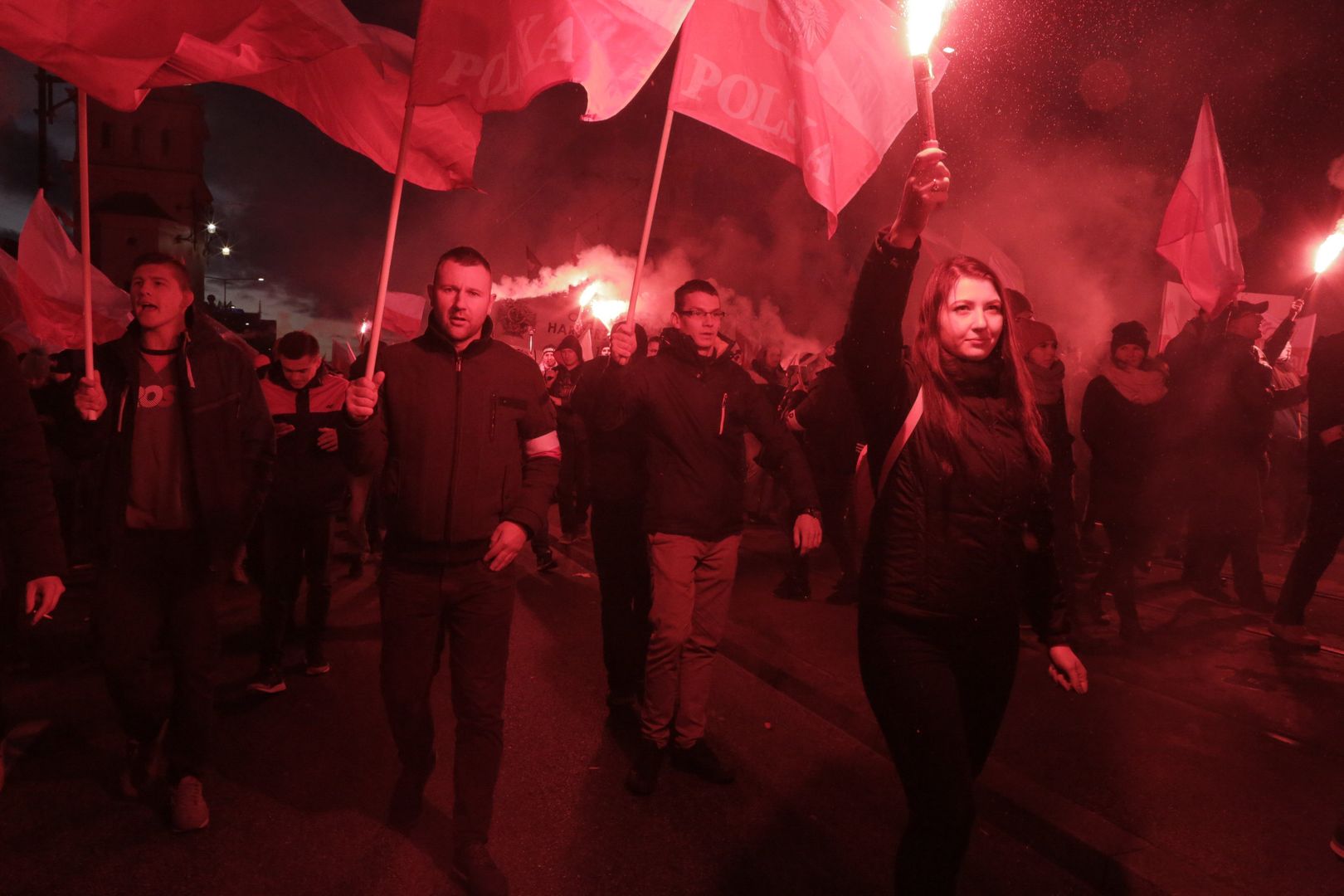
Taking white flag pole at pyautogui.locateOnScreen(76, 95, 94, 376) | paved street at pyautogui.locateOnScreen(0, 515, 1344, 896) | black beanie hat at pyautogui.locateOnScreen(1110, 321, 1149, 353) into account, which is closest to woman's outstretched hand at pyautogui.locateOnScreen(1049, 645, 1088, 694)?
paved street at pyautogui.locateOnScreen(0, 515, 1344, 896)

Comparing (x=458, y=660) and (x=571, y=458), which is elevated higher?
(x=458, y=660)

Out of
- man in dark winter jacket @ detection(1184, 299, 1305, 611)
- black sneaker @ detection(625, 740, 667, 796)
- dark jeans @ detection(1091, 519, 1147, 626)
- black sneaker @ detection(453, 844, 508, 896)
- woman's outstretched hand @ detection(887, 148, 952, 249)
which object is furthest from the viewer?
man in dark winter jacket @ detection(1184, 299, 1305, 611)

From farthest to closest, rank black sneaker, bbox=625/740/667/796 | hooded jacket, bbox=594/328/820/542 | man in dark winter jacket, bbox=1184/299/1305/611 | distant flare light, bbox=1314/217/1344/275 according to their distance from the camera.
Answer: man in dark winter jacket, bbox=1184/299/1305/611 → distant flare light, bbox=1314/217/1344/275 → hooded jacket, bbox=594/328/820/542 → black sneaker, bbox=625/740/667/796

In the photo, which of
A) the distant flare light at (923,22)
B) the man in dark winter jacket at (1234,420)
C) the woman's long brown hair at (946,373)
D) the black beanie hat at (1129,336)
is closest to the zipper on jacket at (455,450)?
the woman's long brown hair at (946,373)

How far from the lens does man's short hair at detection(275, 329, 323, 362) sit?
5.77 m

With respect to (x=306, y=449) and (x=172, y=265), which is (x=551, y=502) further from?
(x=306, y=449)

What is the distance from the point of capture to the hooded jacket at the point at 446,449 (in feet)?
10.8

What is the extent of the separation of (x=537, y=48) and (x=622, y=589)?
289 centimetres

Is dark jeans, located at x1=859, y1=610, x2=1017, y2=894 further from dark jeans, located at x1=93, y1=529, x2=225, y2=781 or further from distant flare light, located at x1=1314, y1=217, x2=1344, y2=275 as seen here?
distant flare light, located at x1=1314, y1=217, x2=1344, y2=275

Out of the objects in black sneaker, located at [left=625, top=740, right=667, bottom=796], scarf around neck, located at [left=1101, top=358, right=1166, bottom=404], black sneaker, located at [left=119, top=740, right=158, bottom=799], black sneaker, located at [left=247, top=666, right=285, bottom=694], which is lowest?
black sneaker, located at [left=247, top=666, right=285, bottom=694]

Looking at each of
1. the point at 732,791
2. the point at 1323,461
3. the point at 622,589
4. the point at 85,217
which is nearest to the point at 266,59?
the point at 85,217

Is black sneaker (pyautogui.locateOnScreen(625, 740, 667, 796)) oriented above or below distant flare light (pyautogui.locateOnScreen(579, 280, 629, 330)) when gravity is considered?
below

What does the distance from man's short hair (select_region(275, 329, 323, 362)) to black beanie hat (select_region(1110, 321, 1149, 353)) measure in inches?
231

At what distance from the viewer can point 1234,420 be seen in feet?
22.3
